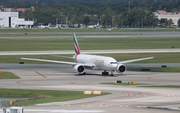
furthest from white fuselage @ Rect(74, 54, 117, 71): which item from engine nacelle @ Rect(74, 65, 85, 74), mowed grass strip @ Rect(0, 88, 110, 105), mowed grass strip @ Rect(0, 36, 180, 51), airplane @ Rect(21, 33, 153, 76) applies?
mowed grass strip @ Rect(0, 36, 180, 51)

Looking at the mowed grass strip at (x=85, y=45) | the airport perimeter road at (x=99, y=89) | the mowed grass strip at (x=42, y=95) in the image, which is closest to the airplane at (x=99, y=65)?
the airport perimeter road at (x=99, y=89)

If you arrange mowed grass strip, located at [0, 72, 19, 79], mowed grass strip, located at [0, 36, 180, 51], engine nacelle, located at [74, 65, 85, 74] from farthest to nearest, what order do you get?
mowed grass strip, located at [0, 36, 180, 51] < engine nacelle, located at [74, 65, 85, 74] < mowed grass strip, located at [0, 72, 19, 79]

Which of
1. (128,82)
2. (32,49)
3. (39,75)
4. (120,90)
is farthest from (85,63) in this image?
(32,49)

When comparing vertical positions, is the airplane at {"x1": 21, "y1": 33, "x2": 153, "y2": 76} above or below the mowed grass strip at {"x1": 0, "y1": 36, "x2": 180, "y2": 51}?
Answer: above

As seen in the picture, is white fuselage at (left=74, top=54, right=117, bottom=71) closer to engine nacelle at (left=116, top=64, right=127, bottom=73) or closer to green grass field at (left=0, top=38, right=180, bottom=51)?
engine nacelle at (left=116, top=64, right=127, bottom=73)

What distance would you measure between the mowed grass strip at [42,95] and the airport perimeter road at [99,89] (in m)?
2.08

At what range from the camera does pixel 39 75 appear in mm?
85312

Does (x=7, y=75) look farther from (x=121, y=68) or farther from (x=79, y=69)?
(x=121, y=68)

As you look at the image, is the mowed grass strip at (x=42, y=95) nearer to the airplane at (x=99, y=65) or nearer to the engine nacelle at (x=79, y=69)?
the engine nacelle at (x=79, y=69)

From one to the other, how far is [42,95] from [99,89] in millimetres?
7105

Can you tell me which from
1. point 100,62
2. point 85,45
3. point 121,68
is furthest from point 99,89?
point 85,45

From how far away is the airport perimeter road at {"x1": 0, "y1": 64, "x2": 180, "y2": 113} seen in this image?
51.1m

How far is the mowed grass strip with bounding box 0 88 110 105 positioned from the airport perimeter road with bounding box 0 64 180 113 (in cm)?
208

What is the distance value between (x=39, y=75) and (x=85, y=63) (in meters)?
6.55
